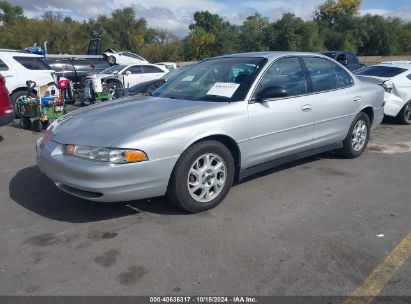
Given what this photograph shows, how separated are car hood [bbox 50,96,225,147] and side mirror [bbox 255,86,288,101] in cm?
45

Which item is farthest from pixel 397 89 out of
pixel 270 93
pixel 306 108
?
pixel 270 93

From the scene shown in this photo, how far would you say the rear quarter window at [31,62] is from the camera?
10734 millimetres

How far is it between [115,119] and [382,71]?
7.45 m

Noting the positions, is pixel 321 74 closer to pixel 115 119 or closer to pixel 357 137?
pixel 357 137

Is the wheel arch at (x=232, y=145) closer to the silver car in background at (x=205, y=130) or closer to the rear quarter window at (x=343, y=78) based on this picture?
the silver car in background at (x=205, y=130)

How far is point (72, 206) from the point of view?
4.09 metres

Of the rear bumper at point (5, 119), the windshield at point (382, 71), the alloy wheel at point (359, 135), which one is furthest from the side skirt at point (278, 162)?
the rear bumper at point (5, 119)

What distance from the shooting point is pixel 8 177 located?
5.14 meters

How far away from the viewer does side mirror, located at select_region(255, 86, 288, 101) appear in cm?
417

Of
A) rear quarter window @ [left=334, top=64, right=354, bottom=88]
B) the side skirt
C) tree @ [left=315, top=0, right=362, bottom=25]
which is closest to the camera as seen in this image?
the side skirt

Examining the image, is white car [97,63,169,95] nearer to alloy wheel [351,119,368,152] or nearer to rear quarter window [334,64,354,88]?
rear quarter window [334,64,354,88]

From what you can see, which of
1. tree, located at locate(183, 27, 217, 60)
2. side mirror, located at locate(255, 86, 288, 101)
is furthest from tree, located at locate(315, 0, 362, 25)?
side mirror, located at locate(255, 86, 288, 101)

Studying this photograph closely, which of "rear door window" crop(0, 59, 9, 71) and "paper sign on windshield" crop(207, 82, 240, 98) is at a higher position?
"rear door window" crop(0, 59, 9, 71)

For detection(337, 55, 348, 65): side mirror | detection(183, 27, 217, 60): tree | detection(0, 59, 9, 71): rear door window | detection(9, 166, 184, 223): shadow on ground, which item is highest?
detection(183, 27, 217, 60): tree
